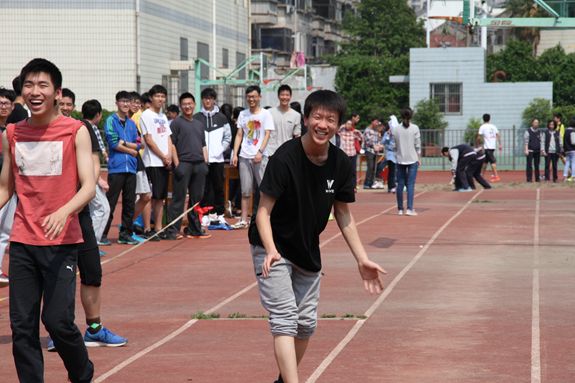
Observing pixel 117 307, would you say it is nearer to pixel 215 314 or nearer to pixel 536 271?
pixel 215 314

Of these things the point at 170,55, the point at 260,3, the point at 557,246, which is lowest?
the point at 557,246

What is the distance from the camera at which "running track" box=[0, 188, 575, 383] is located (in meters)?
5.07

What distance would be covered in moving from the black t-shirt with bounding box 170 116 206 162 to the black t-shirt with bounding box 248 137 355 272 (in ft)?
22.9

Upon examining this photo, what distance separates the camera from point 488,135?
23250 mm

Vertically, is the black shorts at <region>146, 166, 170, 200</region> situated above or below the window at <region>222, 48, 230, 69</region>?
below

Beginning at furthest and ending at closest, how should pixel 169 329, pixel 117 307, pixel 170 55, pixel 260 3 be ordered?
pixel 260 3 < pixel 170 55 < pixel 117 307 < pixel 169 329

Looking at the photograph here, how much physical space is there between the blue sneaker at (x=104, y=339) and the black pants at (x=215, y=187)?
7.52 meters

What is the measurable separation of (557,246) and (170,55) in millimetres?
26414

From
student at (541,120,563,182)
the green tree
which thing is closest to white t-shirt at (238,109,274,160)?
student at (541,120,563,182)

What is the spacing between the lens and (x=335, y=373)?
496 cm

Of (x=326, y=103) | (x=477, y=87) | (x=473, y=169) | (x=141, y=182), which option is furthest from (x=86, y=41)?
(x=326, y=103)

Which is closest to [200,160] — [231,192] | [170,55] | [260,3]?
[231,192]

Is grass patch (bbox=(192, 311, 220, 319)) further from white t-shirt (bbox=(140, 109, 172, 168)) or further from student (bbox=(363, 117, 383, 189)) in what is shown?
student (bbox=(363, 117, 383, 189))

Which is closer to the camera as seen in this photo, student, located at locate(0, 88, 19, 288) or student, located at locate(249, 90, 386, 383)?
student, located at locate(249, 90, 386, 383)
